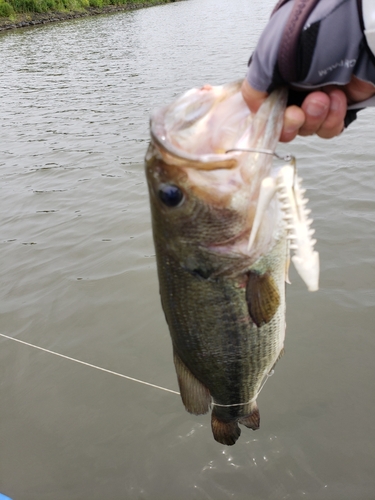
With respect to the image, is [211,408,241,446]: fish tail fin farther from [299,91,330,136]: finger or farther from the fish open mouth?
[299,91,330,136]: finger

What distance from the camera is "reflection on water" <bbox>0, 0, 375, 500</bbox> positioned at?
3.14 meters

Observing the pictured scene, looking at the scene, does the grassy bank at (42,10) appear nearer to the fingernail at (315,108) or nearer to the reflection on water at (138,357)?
the reflection on water at (138,357)

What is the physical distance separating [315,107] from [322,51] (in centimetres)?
23

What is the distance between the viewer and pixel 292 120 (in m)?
1.70

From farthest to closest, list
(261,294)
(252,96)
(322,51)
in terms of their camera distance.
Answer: (261,294) → (252,96) → (322,51)

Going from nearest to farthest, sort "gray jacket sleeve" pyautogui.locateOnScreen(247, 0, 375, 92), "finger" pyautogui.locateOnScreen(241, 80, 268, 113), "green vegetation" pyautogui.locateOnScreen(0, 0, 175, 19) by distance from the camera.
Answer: "gray jacket sleeve" pyautogui.locateOnScreen(247, 0, 375, 92) → "finger" pyautogui.locateOnScreen(241, 80, 268, 113) → "green vegetation" pyautogui.locateOnScreen(0, 0, 175, 19)

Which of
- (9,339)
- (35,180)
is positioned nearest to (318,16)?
(9,339)

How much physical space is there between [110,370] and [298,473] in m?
1.87

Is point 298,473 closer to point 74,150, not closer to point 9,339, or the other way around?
point 9,339

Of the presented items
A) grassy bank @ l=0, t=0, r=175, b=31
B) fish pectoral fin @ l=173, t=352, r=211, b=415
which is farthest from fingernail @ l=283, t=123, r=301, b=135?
grassy bank @ l=0, t=0, r=175, b=31

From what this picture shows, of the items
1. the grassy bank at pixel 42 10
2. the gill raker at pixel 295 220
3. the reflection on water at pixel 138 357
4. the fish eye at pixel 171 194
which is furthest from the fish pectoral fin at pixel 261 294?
the grassy bank at pixel 42 10

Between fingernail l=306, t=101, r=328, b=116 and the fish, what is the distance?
0.39ft

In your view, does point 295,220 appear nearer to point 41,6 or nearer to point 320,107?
point 320,107

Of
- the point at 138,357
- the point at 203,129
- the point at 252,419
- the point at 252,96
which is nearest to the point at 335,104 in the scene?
the point at 252,96
